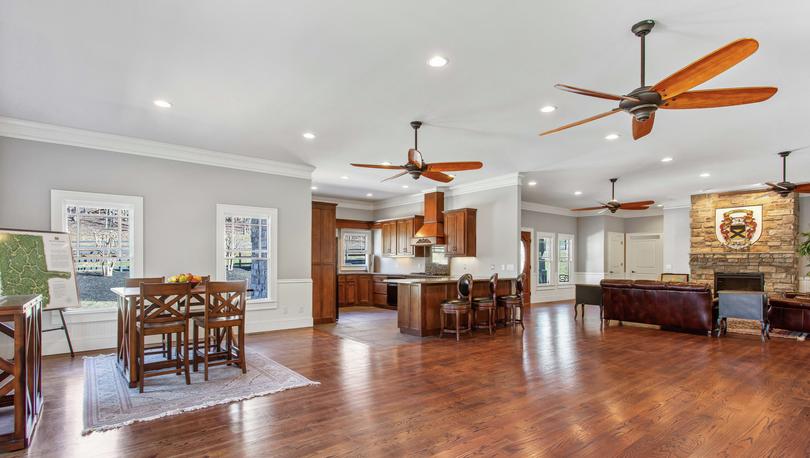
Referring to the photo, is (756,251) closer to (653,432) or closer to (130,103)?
(653,432)

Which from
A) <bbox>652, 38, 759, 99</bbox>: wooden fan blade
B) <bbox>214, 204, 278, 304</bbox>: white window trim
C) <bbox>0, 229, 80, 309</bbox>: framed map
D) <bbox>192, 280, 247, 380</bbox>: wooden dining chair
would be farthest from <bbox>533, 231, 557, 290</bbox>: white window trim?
<bbox>0, 229, 80, 309</bbox>: framed map

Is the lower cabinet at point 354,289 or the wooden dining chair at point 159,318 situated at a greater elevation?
the wooden dining chair at point 159,318

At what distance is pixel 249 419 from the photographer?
3230mm

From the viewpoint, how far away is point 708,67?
242cm

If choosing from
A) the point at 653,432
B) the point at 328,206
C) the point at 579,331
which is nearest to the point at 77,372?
the point at 328,206

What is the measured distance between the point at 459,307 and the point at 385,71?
3819 mm

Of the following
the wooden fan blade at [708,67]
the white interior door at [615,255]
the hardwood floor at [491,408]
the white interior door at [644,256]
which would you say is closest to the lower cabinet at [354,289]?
the hardwood floor at [491,408]

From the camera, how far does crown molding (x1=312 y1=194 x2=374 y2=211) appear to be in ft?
36.9

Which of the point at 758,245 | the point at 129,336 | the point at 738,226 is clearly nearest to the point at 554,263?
the point at 738,226

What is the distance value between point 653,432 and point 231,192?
20.3 ft

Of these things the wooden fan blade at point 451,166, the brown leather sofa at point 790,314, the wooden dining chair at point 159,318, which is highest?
the wooden fan blade at point 451,166

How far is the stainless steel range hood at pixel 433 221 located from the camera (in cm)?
914

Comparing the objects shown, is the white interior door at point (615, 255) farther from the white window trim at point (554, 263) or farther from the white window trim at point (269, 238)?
the white window trim at point (269, 238)

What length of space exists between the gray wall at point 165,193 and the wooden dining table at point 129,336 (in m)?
Answer: 1.54
